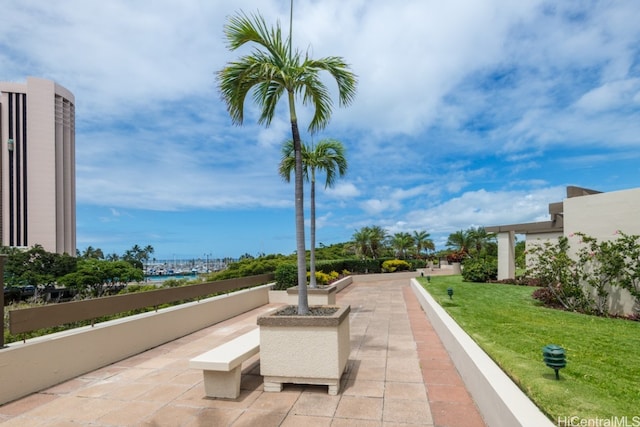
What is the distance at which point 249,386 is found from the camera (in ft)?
15.7

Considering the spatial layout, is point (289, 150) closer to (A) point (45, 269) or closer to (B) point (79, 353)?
(B) point (79, 353)

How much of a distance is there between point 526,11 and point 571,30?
1338 mm

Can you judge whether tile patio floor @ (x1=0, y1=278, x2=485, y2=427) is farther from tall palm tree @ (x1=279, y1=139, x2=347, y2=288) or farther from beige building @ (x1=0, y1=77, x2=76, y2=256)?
beige building @ (x1=0, y1=77, x2=76, y2=256)

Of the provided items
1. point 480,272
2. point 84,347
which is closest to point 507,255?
point 480,272

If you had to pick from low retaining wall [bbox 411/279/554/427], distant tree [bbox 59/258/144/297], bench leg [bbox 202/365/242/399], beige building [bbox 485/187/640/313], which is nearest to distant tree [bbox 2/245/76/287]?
distant tree [bbox 59/258/144/297]

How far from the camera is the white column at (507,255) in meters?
17.6

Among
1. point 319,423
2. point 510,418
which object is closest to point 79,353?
point 319,423

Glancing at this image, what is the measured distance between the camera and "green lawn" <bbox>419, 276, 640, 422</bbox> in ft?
11.4

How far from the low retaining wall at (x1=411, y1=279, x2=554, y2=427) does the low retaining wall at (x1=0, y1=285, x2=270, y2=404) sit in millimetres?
5306

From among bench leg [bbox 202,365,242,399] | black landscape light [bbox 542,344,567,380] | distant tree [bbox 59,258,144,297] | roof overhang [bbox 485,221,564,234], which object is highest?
roof overhang [bbox 485,221,564,234]

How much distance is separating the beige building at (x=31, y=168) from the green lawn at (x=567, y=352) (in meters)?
78.0

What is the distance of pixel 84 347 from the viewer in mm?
5391

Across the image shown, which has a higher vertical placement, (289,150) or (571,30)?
(571,30)

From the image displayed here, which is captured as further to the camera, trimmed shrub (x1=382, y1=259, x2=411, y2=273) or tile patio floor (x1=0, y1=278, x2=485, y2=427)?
trimmed shrub (x1=382, y1=259, x2=411, y2=273)
